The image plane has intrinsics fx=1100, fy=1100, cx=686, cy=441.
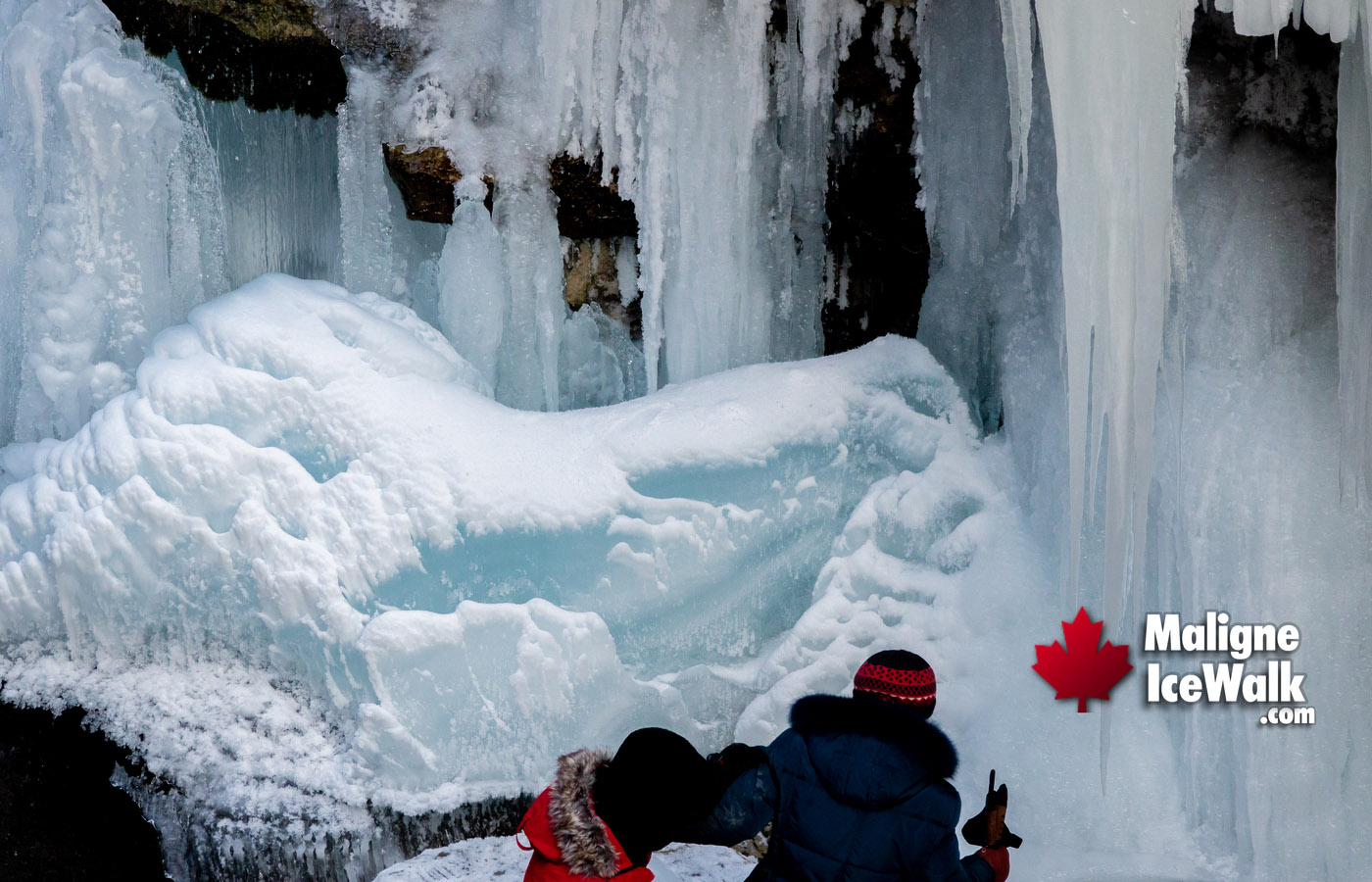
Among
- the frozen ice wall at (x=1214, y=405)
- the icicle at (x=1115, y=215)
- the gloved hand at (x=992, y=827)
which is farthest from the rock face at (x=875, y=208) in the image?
the gloved hand at (x=992, y=827)

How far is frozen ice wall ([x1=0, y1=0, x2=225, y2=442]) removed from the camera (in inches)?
184

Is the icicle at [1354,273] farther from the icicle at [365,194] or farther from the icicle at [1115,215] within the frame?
the icicle at [365,194]

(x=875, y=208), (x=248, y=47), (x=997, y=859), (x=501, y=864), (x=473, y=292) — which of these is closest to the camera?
(x=997, y=859)

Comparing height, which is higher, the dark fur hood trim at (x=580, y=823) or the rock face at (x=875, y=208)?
the rock face at (x=875, y=208)

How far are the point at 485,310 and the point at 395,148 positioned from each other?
2.72 feet

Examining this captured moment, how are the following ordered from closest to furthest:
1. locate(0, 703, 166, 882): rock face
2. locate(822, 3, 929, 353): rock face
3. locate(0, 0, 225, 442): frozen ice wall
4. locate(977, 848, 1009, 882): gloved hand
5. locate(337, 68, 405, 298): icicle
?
locate(977, 848, 1009, 882): gloved hand → locate(0, 703, 166, 882): rock face → locate(0, 0, 225, 442): frozen ice wall → locate(822, 3, 929, 353): rock face → locate(337, 68, 405, 298): icicle

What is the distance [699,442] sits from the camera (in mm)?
4105

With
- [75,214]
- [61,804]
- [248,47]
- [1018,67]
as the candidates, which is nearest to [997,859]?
[1018,67]

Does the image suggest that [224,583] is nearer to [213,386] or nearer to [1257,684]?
[213,386]

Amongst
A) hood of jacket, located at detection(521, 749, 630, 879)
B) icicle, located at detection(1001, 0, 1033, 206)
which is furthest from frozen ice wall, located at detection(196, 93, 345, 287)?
hood of jacket, located at detection(521, 749, 630, 879)

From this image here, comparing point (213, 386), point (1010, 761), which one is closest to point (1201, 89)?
point (1010, 761)

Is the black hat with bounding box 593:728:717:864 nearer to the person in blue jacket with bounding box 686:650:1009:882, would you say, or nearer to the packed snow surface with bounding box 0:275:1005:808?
the person in blue jacket with bounding box 686:650:1009:882

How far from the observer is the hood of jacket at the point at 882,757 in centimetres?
216

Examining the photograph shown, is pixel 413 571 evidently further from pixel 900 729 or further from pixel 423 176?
pixel 900 729
